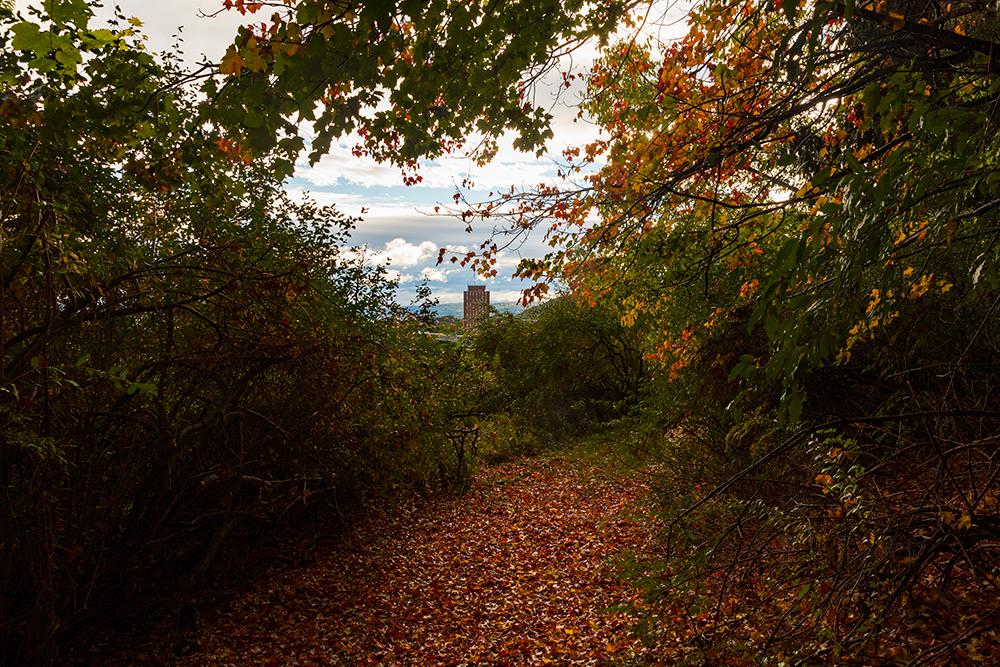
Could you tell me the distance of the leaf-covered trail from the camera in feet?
18.8

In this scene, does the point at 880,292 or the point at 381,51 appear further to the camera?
the point at 880,292

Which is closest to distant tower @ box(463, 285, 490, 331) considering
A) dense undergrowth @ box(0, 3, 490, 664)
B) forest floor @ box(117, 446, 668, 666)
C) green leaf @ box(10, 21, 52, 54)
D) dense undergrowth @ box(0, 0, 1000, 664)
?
forest floor @ box(117, 446, 668, 666)

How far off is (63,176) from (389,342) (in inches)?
168

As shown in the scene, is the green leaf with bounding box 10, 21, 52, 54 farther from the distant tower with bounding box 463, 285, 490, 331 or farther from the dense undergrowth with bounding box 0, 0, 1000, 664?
the distant tower with bounding box 463, 285, 490, 331

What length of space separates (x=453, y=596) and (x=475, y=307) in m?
12.9

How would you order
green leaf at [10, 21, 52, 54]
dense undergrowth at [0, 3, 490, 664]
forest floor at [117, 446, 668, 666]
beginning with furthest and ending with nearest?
forest floor at [117, 446, 668, 666] → dense undergrowth at [0, 3, 490, 664] → green leaf at [10, 21, 52, 54]

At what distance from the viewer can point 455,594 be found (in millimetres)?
7062

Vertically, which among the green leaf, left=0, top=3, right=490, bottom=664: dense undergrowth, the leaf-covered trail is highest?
the green leaf

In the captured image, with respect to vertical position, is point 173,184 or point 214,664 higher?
point 173,184

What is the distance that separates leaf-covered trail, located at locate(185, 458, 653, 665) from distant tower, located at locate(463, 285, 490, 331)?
9309 mm

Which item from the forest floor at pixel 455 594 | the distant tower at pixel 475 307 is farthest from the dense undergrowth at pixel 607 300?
the distant tower at pixel 475 307

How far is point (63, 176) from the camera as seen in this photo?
4.29m

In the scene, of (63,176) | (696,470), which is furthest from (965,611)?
(63,176)

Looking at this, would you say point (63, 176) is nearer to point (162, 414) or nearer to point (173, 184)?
point (173, 184)
